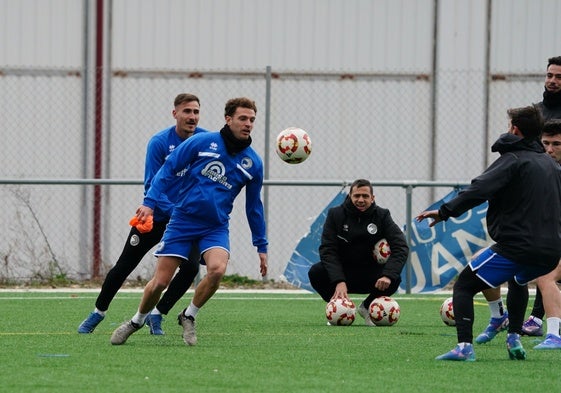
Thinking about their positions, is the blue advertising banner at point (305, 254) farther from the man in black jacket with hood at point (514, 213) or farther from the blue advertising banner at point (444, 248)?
the man in black jacket with hood at point (514, 213)

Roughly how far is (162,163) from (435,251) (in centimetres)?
568

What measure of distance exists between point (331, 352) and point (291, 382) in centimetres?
170

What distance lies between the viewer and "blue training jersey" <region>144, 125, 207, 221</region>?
1031cm

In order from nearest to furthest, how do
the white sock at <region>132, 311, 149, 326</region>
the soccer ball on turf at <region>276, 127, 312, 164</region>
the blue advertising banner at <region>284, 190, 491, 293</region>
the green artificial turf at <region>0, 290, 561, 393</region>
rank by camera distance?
the green artificial turf at <region>0, 290, 561, 393</region> < the white sock at <region>132, 311, 149, 326</region> < the soccer ball on turf at <region>276, 127, 312, 164</region> < the blue advertising banner at <region>284, 190, 491, 293</region>

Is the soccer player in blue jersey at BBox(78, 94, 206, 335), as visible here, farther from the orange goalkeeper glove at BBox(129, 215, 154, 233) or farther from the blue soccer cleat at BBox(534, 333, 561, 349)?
the blue soccer cleat at BBox(534, 333, 561, 349)

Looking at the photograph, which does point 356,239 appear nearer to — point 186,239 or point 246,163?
point 246,163

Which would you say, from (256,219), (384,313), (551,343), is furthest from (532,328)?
(256,219)

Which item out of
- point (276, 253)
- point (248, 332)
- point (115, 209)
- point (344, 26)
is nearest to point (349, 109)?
point (344, 26)

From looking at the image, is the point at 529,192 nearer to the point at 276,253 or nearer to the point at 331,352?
the point at 331,352

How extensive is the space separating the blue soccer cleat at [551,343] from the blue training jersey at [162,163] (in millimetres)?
2977

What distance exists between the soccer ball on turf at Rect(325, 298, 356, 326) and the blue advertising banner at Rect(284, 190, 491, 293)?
12.1ft

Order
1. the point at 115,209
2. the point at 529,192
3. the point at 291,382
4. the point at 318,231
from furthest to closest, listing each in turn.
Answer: the point at 115,209 < the point at 318,231 < the point at 529,192 < the point at 291,382

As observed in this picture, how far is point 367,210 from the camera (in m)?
12.2

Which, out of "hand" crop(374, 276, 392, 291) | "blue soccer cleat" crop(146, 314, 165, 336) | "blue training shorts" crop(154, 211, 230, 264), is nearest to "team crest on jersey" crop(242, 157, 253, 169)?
"blue training shorts" crop(154, 211, 230, 264)
